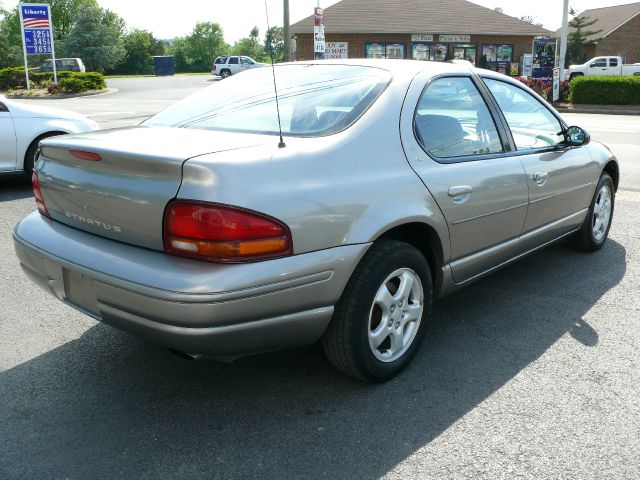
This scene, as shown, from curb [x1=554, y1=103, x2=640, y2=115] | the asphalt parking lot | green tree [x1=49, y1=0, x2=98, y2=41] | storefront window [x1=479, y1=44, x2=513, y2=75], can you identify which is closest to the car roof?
the asphalt parking lot

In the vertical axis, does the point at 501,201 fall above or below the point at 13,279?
above

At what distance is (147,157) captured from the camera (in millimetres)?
2770

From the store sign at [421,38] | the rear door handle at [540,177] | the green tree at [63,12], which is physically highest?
the green tree at [63,12]

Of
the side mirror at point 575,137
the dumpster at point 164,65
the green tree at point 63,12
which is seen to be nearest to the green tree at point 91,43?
the dumpster at point 164,65

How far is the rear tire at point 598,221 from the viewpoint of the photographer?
17.2ft

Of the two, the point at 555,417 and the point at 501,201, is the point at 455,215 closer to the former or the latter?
the point at 501,201

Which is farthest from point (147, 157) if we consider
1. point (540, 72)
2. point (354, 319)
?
point (540, 72)

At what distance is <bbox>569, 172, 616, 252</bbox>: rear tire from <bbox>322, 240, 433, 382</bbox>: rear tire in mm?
2423

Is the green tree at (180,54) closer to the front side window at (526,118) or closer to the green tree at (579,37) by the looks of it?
the green tree at (579,37)

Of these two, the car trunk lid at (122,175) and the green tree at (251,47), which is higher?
the green tree at (251,47)

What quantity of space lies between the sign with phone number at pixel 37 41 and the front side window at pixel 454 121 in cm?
3411

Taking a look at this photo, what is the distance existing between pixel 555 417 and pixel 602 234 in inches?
118

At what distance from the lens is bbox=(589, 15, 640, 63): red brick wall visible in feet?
184

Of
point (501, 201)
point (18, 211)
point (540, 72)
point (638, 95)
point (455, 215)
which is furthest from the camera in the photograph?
point (540, 72)
